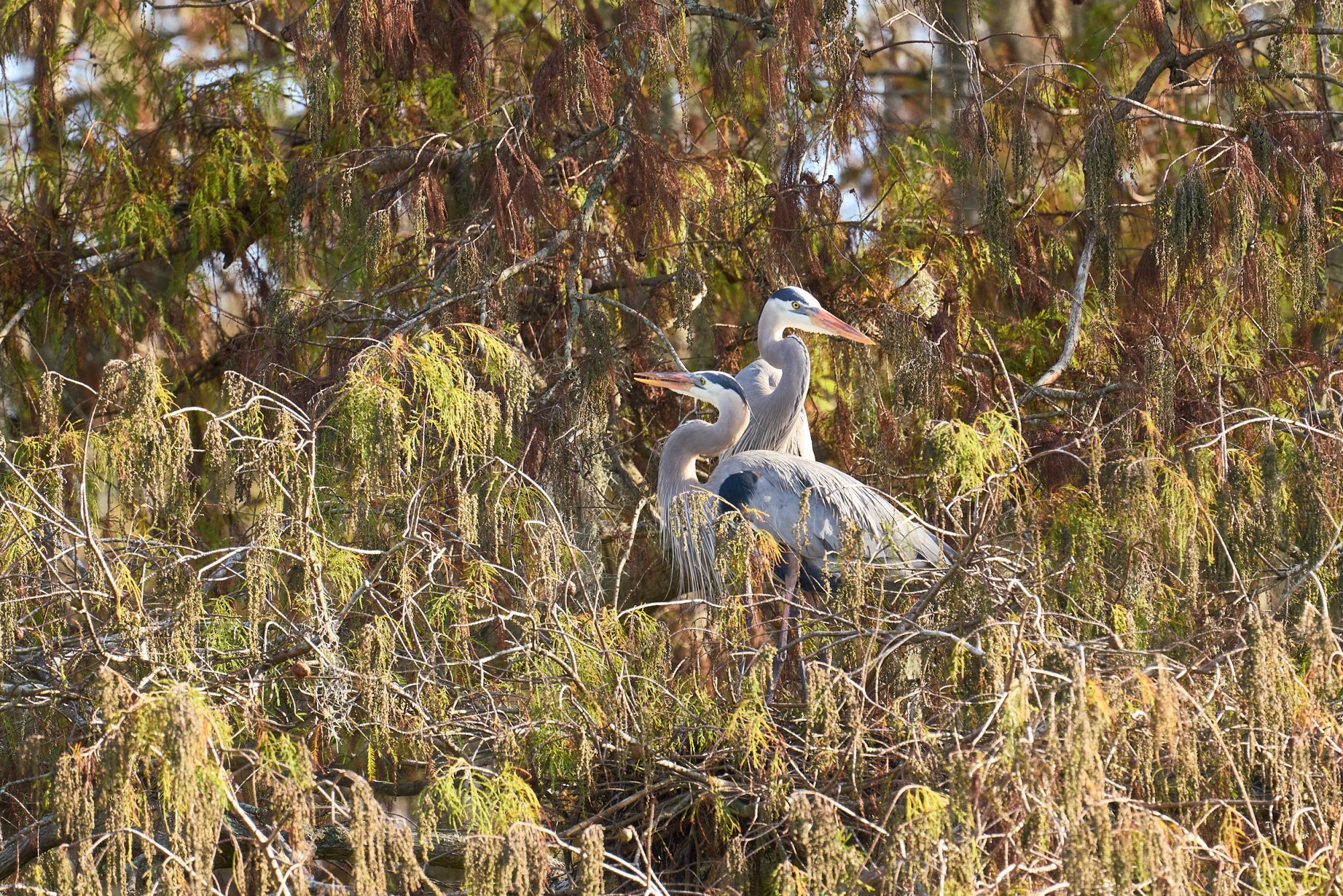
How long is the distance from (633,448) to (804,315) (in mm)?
929

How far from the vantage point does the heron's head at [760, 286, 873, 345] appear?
5.13 m

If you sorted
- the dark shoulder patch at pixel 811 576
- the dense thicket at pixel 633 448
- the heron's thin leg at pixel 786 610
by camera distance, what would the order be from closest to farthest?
the dense thicket at pixel 633 448 → the heron's thin leg at pixel 786 610 → the dark shoulder patch at pixel 811 576

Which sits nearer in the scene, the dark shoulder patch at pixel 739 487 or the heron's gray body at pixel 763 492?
the heron's gray body at pixel 763 492

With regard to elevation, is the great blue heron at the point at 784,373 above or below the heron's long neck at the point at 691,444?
above

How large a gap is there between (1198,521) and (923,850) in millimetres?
1527

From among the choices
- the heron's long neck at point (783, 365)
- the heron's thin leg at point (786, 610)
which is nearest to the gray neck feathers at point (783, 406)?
the heron's long neck at point (783, 365)

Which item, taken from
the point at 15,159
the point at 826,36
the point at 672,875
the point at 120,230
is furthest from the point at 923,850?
the point at 15,159

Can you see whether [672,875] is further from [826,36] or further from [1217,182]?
[1217,182]

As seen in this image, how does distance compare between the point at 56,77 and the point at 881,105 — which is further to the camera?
the point at 56,77

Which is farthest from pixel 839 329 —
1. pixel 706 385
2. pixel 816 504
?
pixel 816 504

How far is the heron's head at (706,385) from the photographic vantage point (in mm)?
4895

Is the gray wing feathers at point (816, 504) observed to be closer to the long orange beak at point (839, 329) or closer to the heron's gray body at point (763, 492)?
the heron's gray body at point (763, 492)

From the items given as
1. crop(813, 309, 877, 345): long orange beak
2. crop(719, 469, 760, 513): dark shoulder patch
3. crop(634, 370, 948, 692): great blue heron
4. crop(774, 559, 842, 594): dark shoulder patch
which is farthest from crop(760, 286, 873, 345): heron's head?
crop(774, 559, 842, 594): dark shoulder patch

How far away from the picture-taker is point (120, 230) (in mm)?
5582
